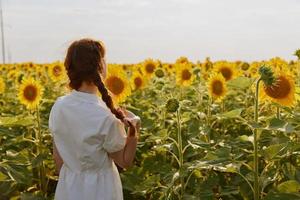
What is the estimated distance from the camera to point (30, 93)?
468 cm

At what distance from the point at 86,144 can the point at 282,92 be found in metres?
1.21

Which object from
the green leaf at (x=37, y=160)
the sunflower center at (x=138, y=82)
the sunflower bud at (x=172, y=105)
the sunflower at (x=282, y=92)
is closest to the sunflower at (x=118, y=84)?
the green leaf at (x=37, y=160)

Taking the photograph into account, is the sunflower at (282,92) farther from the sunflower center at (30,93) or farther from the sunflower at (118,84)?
the sunflower center at (30,93)

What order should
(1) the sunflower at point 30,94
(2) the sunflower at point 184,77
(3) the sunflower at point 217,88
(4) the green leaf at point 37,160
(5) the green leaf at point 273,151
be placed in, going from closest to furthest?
(5) the green leaf at point 273,151
(4) the green leaf at point 37,160
(1) the sunflower at point 30,94
(3) the sunflower at point 217,88
(2) the sunflower at point 184,77

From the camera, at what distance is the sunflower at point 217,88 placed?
479cm

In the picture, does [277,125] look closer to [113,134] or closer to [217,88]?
[113,134]

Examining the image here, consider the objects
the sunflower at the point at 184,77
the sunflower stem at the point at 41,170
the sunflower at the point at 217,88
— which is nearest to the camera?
the sunflower stem at the point at 41,170

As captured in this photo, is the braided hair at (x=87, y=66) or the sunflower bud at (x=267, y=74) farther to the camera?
the sunflower bud at (x=267, y=74)

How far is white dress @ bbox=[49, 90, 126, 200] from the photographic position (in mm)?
2633

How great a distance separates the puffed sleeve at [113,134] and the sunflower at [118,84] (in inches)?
69.5

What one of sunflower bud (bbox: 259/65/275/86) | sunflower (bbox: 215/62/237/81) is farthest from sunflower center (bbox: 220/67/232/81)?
sunflower bud (bbox: 259/65/275/86)

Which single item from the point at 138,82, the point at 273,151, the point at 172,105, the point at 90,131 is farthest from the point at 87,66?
the point at 138,82

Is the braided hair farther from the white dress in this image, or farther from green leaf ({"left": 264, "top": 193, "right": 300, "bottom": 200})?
green leaf ({"left": 264, "top": 193, "right": 300, "bottom": 200})

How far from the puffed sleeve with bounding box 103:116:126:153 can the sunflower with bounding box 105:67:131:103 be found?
69.5 inches
